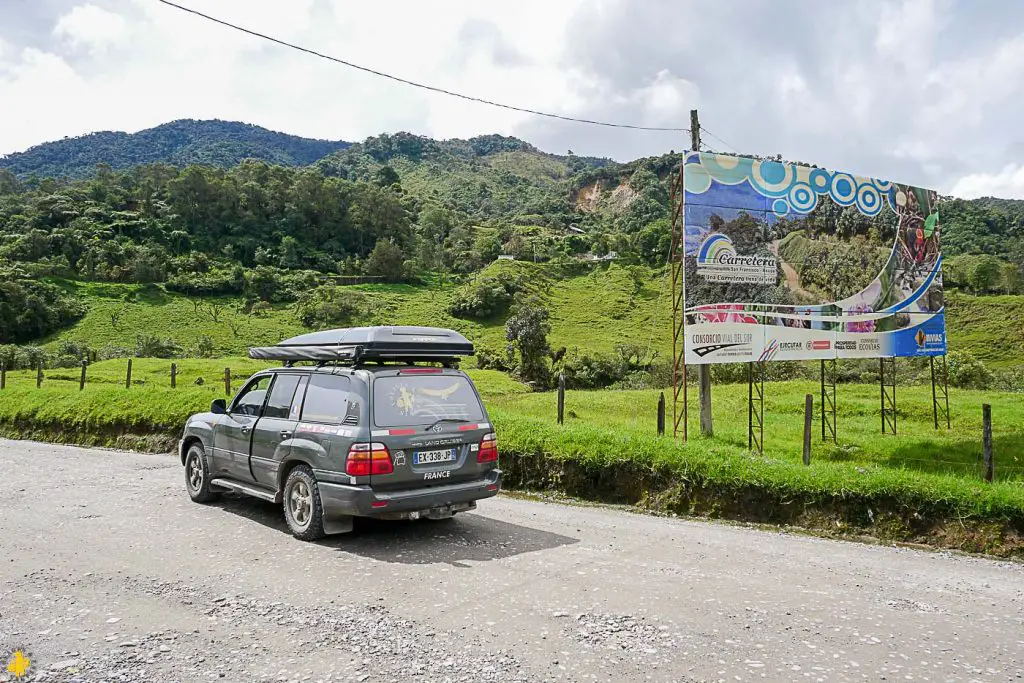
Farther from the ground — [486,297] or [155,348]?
[486,297]

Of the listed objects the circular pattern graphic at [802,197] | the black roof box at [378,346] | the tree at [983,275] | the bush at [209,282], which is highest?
the bush at [209,282]

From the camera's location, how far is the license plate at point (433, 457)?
698cm

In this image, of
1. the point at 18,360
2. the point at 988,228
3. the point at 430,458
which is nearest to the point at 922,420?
the point at 430,458

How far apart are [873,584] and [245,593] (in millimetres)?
5366

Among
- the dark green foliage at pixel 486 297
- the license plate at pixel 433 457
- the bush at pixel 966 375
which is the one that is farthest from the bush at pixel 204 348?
the license plate at pixel 433 457

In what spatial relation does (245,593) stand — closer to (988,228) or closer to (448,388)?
(448,388)

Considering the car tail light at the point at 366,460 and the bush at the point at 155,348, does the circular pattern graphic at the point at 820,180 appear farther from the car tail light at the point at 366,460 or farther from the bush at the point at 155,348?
the bush at the point at 155,348

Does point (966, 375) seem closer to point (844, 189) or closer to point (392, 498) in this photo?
point (844, 189)

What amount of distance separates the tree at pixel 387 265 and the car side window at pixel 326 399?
286 feet

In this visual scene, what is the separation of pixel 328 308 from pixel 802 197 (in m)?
61.9

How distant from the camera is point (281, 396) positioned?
26.2 feet

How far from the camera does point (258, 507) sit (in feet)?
28.9

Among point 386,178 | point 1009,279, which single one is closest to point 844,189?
point 1009,279

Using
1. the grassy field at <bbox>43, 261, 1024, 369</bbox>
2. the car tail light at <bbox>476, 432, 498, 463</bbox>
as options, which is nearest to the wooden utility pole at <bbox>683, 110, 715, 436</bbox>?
the car tail light at <bbox>476, 432, 498, 463</bbox>
